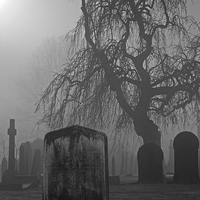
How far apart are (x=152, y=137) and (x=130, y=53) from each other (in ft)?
11.5

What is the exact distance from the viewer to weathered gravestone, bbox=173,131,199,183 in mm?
10797

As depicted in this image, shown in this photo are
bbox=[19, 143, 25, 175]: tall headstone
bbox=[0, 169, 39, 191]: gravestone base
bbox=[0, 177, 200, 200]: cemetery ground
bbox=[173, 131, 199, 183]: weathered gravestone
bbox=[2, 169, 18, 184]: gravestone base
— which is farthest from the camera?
bbox=[19, 143, 25, 175]: tall headstone

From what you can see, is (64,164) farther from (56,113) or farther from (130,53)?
(130,53)

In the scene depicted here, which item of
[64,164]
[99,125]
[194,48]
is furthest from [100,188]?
[194,48]

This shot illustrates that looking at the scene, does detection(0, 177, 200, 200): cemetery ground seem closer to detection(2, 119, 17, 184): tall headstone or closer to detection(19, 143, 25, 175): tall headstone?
detection(2, 119, 17, 184): tall headstone

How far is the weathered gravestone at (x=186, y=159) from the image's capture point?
35.4 feet

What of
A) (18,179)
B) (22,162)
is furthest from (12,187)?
(22,162)

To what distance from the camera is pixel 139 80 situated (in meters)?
14.6

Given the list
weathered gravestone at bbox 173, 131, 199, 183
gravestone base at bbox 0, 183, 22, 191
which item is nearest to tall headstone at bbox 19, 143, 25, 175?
gravestone base at bbox 0, 183, 22, 191

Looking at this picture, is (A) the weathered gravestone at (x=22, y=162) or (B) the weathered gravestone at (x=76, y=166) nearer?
(B) the weathered gravestone at (x=76, y=166)

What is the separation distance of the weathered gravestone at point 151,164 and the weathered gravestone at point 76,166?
8.11 m

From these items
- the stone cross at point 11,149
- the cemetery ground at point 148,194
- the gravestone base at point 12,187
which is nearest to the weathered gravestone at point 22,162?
the stone cross at point 11,149

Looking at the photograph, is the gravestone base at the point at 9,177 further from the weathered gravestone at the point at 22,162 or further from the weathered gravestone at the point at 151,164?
the weathered gravestone at the point at 151,164

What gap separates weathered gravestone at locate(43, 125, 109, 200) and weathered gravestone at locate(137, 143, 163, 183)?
8110 millimetres
